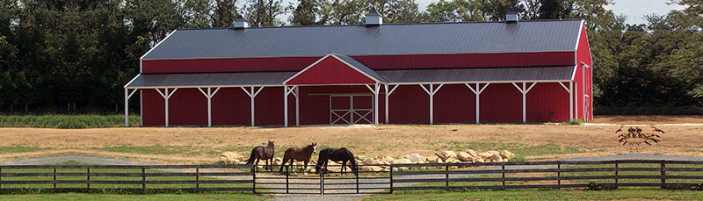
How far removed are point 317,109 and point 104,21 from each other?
81.4ft

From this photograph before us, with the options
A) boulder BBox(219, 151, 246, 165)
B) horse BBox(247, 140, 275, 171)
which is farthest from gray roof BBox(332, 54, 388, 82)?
horse BBox(247, 140, 275, 171)

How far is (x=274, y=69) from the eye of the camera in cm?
5422

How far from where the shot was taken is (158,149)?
1531 inches

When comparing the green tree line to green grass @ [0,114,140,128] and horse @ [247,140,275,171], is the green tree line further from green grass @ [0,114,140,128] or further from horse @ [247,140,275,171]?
horse @ [247,140,275,171]

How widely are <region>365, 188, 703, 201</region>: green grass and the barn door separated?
26.4m

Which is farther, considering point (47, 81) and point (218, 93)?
point (47, 81)

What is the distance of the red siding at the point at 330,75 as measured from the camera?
47844 mm

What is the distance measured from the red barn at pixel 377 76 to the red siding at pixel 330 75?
5 centimetres

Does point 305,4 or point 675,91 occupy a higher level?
point 305,4

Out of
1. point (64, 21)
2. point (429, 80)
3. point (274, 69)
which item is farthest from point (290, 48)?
point (64, 21)

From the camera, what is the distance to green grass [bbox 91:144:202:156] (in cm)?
3772

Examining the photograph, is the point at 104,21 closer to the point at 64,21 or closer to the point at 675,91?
the point at 64,21

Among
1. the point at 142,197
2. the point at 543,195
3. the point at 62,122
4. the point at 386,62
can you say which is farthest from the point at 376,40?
the point at 142,197

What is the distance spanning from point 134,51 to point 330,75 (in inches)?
972
